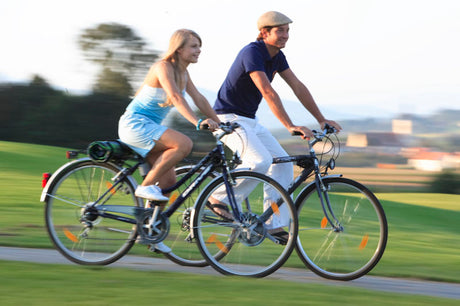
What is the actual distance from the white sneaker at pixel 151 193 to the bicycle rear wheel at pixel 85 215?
0.52 feet

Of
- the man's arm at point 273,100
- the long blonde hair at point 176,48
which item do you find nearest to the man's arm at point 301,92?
the man's arm at point 273,100

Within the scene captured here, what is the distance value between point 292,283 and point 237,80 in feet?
5.57

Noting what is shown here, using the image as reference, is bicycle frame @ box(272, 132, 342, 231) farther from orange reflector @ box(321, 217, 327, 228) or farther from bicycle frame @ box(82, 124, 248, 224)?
bicycle frame @ box(82, 124, 248, 224)

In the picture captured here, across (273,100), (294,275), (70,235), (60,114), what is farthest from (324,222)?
(60,114)

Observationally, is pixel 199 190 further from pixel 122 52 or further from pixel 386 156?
pixel 386 156

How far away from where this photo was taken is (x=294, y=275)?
5.75 meters

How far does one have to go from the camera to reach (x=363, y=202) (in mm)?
5547

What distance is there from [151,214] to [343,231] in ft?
4.84

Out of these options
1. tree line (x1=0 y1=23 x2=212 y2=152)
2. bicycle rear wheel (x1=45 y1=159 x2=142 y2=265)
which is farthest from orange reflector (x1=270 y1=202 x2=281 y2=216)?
tree line (x1=0 y1=23 x2=212 y2=152)

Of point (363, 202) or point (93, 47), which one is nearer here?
point (363, 202)

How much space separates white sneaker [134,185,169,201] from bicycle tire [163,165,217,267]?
20 cm

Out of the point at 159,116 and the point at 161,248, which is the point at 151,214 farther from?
the point at 159,116

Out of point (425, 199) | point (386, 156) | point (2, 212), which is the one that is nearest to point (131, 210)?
point (2, 212)

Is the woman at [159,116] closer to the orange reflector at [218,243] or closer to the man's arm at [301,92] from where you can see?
the orange reflector at [218,243]
